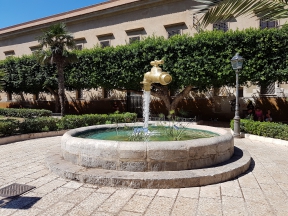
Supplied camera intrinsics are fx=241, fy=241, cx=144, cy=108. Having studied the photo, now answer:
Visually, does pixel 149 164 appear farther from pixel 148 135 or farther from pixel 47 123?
pixel 47 123

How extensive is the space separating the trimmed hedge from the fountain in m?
A: 5.47

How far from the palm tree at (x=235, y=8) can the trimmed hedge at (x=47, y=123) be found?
9.01m

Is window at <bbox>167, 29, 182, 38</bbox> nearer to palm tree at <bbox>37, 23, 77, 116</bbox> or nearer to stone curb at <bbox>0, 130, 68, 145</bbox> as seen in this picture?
palm tree at <bbox>37, 23, 77, 116</bbox>

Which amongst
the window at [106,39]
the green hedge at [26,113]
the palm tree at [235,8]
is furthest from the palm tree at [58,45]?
the palm tree at [235,8]

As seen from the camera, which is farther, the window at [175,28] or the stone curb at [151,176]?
the window at [175,28]

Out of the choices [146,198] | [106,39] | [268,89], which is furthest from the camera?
[106,39]

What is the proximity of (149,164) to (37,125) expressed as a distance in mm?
7595

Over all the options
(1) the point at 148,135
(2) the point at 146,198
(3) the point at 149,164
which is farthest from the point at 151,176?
(1) the point at 148,135

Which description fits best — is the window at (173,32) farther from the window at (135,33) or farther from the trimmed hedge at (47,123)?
the trimmed hedge at (47,123)

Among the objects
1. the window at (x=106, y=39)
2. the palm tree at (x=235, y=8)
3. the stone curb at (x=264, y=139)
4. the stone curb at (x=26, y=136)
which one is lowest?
the stone curb at (x=264, y=139)

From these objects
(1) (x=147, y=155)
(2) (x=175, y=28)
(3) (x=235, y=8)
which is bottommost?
(1) (x=147, y=155)

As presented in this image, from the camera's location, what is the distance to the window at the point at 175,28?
64.4 feet

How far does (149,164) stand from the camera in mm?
4648

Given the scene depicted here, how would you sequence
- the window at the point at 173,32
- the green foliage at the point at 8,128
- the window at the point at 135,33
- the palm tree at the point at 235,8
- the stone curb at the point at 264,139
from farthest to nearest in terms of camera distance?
the window at the point at 135,33 → the window at the point at 173,32 → the green foliage at the point at 8,128 → the stone curb at the point at 264,139 → the palm tree at the point at 235,8
